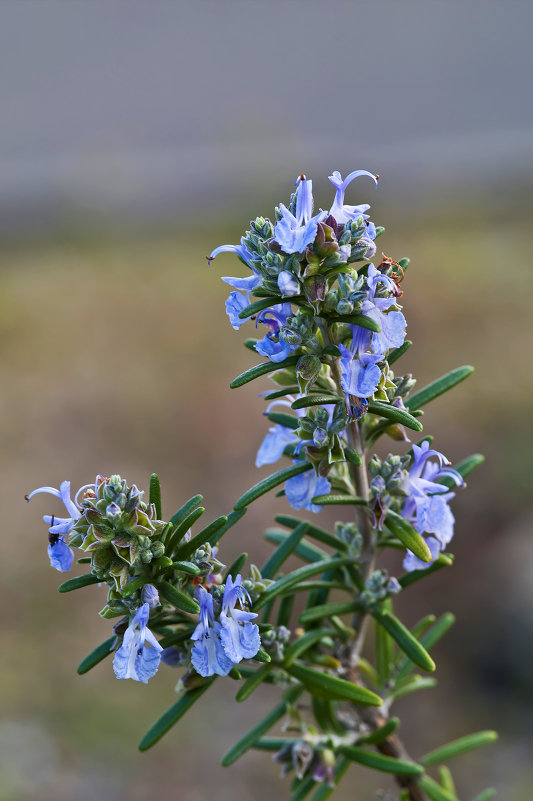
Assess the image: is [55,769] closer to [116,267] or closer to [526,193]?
[116,267]

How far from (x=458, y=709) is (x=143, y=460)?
1.88 metres

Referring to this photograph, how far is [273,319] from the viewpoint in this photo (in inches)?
37.8

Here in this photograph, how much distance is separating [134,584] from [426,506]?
38 cm

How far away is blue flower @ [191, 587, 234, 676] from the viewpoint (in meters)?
0.86

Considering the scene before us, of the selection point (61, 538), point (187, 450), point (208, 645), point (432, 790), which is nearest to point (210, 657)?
point (208, 645)

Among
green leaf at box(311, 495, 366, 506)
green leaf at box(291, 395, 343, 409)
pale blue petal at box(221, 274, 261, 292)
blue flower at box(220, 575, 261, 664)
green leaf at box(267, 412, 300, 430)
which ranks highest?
pale blue petal at box(221, 274, 261, 292)

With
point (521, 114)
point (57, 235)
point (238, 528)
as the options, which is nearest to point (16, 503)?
point (238, 528)

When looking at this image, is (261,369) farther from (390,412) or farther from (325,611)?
(325,611)

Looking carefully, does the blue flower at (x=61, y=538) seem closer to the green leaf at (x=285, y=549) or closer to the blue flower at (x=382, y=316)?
the green leaf at (x=285, y=549)

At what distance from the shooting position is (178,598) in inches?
35.2

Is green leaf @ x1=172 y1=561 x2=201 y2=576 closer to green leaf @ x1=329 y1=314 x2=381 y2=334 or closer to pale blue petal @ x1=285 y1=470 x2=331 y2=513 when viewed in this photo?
pale blue petal @ x1=285 y1=470 x2=331 y2=513

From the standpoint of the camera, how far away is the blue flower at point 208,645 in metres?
0.86

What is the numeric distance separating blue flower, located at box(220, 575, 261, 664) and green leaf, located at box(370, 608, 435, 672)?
249 mm

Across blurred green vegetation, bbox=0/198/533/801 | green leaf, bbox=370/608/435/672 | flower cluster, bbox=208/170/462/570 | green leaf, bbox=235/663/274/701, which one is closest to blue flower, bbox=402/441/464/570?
flower cluster, bbox=208/170/462/570
